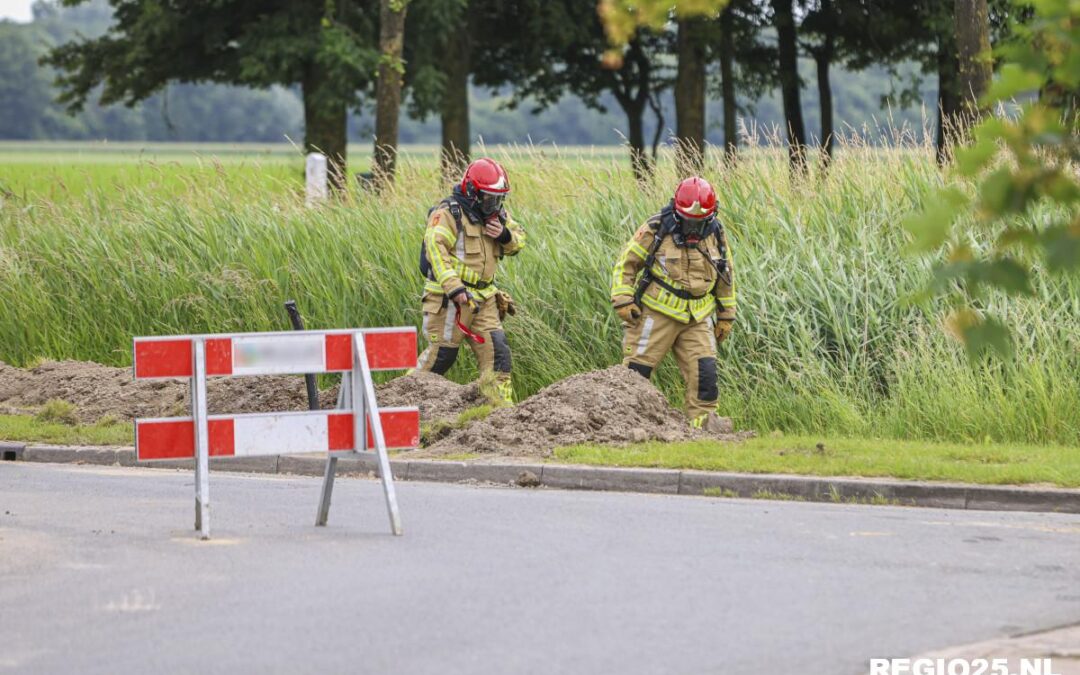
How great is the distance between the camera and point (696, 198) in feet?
40.1

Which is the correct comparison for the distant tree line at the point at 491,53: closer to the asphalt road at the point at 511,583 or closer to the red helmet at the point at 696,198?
the red helmet at the point at 696,198

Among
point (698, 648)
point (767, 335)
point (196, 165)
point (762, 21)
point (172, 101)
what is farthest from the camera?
point (172, 101)

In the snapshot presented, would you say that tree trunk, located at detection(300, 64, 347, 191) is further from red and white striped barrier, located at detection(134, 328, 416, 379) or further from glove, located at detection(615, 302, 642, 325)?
red and white striped barrier, located at detection(134, 328, 416, 379)

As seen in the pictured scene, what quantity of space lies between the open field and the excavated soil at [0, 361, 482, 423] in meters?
1.55

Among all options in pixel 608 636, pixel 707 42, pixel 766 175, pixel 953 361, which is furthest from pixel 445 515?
pixel 707 42

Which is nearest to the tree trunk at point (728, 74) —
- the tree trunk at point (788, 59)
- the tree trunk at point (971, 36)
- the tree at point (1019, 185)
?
the tree trunk at point (788, 59)

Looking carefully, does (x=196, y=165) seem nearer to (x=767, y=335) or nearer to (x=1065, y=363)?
(x=767, y=335)

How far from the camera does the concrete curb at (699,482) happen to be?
10.1 m

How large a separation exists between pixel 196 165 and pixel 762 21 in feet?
65.0

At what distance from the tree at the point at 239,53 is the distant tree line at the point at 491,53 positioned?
0.13 feet

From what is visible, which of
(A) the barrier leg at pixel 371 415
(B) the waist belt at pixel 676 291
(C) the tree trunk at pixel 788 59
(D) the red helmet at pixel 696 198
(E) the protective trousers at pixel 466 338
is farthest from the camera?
(C) the tree trunk at pixel 788 59

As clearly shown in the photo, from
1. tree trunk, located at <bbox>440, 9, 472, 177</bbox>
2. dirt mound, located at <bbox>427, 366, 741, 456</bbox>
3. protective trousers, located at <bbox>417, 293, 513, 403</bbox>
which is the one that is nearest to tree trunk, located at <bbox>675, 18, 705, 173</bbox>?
tree trunk, located at <bbox>440, 9, 472, 177</bbox>

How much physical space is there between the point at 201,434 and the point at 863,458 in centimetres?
434

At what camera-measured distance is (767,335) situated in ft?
45.2
